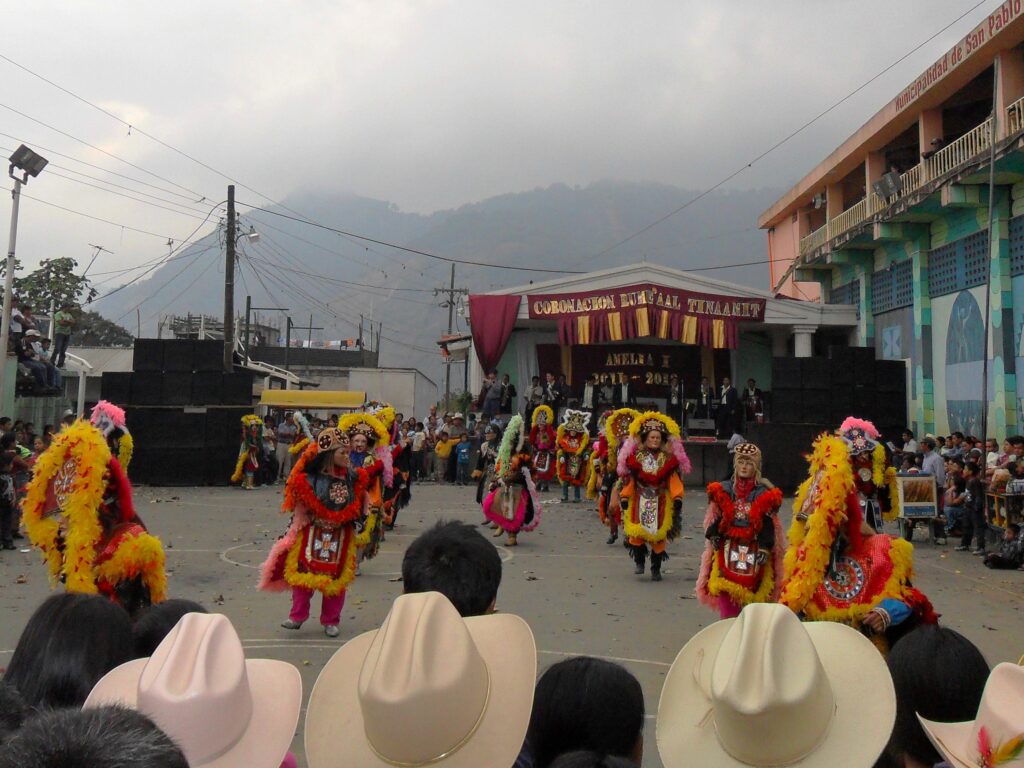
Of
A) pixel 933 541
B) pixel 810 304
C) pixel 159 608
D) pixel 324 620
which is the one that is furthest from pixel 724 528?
pixel 810 304

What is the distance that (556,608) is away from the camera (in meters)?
8.91

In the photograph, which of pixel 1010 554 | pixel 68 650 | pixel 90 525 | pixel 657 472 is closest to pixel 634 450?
pixel 657 472

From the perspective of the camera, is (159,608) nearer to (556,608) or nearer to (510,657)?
(510,657)

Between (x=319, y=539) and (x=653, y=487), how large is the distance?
164 inches

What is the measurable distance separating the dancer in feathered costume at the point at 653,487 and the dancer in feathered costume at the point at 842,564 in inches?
179

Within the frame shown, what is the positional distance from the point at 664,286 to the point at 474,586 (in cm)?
2228

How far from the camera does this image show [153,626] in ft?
10.8

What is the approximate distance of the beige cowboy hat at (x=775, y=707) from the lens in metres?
2.13

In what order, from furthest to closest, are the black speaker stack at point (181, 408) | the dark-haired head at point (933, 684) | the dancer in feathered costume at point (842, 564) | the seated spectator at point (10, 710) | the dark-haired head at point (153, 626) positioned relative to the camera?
the black speaker stack at point (181, 408) < the dancer in feathered costume at point (842, 564) < the dark-haired head at point (153, 626) < the dark-haired head at point (933, 684) < the seated spectator at point (10, 710)

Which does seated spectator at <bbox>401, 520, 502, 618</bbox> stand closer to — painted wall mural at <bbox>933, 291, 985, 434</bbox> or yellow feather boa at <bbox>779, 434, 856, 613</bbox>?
yellow feather boa at <bbox>779, 434, 856, 613</bbox>

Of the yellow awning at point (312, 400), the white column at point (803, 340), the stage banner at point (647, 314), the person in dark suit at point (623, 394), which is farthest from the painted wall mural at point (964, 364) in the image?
the yellow awning at point (312, 400)

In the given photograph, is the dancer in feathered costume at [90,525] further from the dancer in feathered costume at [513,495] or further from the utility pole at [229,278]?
the utility pole at [229,278]

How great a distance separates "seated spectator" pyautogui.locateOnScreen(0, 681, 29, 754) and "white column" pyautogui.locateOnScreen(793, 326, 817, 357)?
25171 millimetres

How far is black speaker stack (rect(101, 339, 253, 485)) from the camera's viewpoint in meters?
21.5
